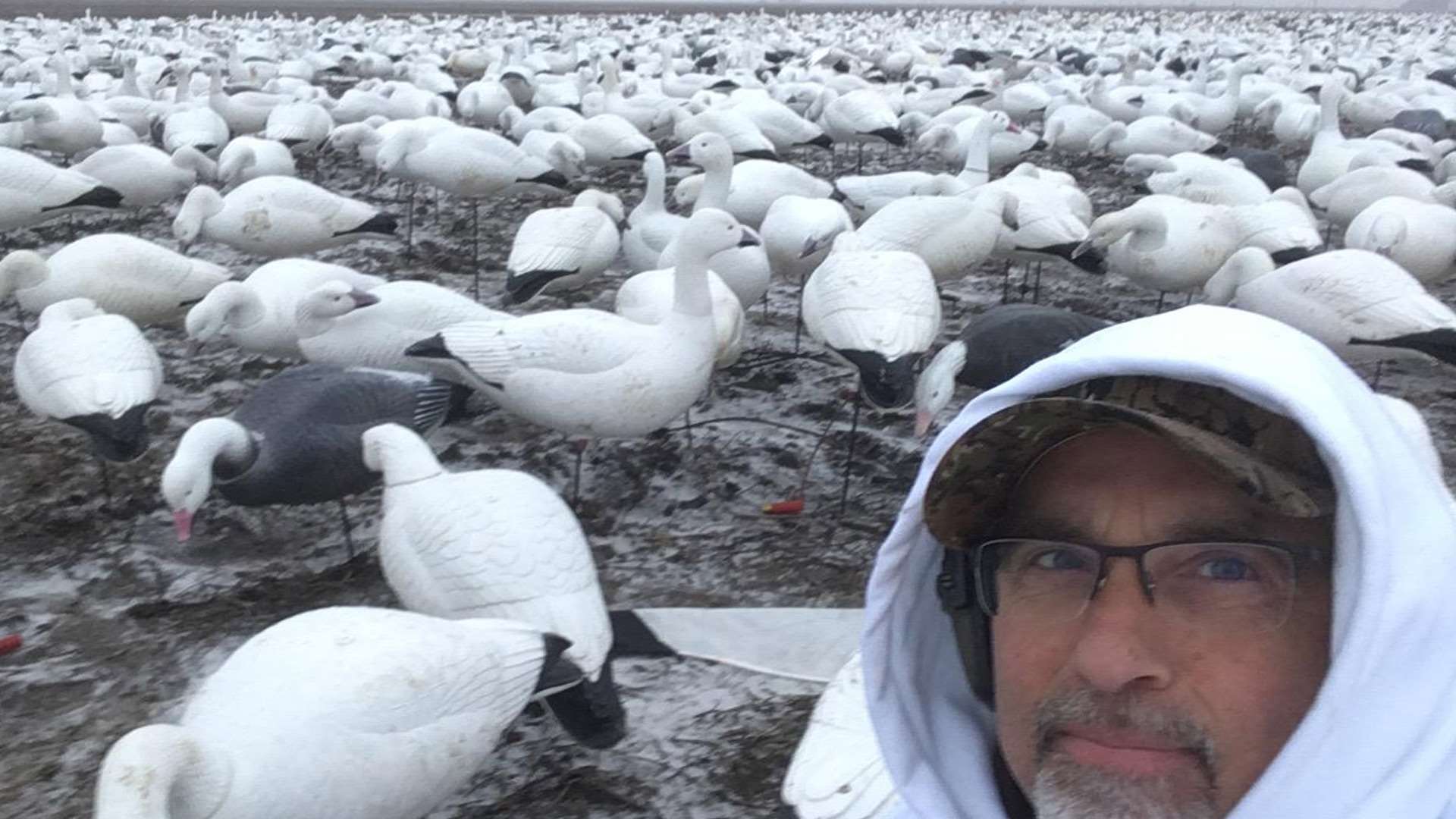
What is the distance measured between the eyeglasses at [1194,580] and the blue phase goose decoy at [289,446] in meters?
3.23

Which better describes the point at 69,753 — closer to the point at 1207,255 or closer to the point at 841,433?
the point at 841,433

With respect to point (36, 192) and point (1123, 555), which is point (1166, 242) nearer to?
point (1123, 555)

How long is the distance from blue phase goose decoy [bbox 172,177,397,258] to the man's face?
6448 millimetres

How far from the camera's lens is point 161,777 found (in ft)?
7.25

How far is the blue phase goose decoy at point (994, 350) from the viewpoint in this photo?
183 inches

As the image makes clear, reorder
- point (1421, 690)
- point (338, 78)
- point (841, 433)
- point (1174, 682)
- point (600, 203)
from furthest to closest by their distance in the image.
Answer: point (338, 78), point (600, 203), point (841, 433), point (1174, 682), point (1421, 690)

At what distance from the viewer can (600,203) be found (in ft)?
23.6

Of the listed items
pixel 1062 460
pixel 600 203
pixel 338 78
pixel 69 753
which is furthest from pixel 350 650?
pixel 338 78

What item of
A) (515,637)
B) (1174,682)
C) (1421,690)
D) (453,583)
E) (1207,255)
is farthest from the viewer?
(1207,255)

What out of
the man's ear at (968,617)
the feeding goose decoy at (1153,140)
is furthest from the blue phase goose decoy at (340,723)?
the feeding goose decoy at (1153,140)

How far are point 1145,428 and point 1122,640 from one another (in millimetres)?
196

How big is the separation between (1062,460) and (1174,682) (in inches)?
9.8

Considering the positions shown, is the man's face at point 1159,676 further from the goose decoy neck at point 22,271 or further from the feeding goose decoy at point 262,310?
the goose decoy neck at point 22,271

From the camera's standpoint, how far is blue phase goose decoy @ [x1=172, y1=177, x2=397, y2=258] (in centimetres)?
688
